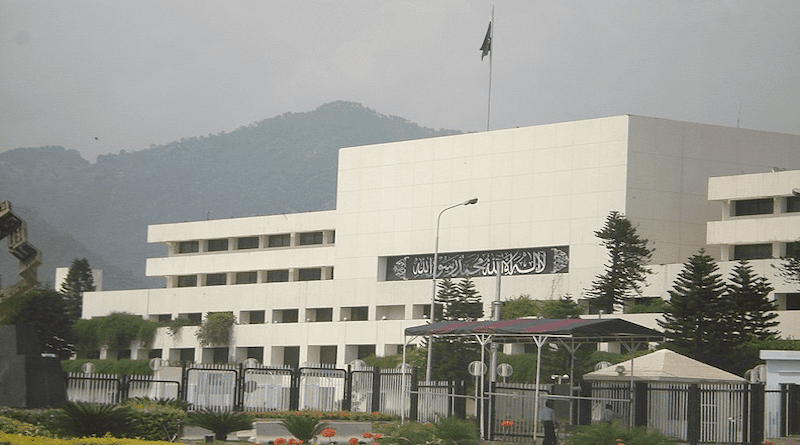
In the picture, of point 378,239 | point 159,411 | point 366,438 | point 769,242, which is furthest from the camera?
point 378,239

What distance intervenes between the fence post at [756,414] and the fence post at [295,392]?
48.0ft

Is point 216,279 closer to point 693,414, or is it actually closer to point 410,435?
point 693,414

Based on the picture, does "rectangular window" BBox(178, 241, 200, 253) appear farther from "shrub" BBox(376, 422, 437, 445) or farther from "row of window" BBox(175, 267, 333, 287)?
"shrub" BBox(376, 422, 437, 445)

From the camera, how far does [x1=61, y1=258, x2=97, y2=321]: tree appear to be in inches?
4022

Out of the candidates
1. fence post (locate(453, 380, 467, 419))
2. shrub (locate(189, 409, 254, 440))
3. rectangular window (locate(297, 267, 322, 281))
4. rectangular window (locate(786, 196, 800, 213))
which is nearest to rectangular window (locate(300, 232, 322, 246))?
rectangular window (locate(297, 267, 322, 281))

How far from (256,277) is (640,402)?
6348cm

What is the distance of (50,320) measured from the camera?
8638 cm

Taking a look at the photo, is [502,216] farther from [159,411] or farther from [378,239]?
[159,411]

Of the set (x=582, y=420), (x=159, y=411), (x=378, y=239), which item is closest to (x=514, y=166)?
(x=378, y=239)

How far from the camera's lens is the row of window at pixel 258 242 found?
8506 cm

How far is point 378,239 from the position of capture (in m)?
78.6

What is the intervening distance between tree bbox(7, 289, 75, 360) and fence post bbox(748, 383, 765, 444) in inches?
2608

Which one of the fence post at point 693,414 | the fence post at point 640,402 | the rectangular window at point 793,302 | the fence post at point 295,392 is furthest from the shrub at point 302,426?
the rectangular window at point 793,302

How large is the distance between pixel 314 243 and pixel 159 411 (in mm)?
61661
